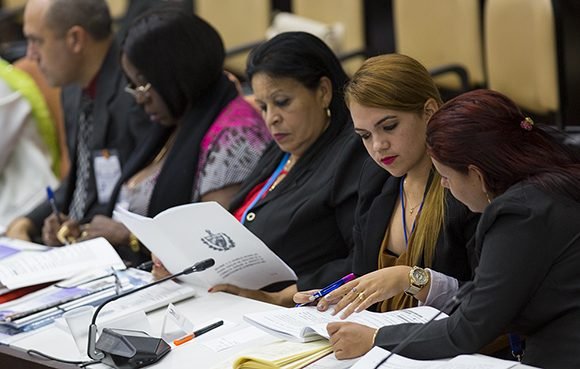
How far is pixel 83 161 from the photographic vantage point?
3.89 metres

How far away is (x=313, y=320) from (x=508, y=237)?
491 mm

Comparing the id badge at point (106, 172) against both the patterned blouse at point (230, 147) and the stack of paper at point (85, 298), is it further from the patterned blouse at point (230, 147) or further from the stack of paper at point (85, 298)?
the stack of paper at point (85, 298)

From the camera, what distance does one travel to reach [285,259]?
2879 mm

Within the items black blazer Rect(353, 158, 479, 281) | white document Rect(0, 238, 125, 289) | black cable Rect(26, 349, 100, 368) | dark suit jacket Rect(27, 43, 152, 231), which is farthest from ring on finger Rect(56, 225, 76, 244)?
black blazer Rect(353, 158, 479, 281)

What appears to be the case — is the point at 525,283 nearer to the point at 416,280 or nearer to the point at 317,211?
the point at 416,280

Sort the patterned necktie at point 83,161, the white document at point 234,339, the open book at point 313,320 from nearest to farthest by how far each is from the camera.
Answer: the open book at point 313,320, the white document at point 234,339, the patterned necktie at point 83,161

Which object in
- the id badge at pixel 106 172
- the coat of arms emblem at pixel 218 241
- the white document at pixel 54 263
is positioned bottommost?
the id badge at pixel 106 172

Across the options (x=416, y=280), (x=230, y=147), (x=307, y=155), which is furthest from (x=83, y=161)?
(x=416, y=280)

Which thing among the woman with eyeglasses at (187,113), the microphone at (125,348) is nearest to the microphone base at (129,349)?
the microphone at (125,348)

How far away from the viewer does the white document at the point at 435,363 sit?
1.93 metres

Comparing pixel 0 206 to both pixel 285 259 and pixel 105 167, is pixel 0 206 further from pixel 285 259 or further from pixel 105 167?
pixel 285 259

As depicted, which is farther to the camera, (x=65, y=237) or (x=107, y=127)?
(x=107, y=127)

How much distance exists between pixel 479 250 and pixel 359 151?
0.74 m

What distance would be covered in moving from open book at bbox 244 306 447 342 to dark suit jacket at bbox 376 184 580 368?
132 mm
